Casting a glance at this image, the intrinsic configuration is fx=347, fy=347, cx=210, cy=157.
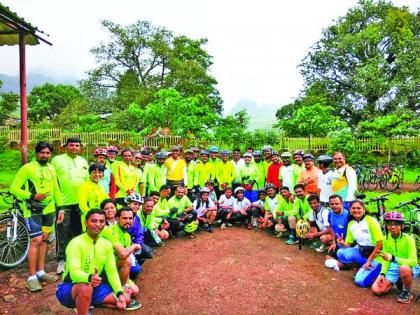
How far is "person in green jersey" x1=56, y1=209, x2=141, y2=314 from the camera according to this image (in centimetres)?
354

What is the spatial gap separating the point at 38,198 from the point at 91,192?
707mm

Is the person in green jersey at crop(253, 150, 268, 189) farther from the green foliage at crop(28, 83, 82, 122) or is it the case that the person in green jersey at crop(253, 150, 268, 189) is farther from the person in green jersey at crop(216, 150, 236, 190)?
the green foliage at crop(28, 83, 82, 122)

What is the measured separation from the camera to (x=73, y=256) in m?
3.62

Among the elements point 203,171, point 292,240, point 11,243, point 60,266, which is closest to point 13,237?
point 11,243

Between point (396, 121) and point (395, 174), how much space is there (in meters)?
5.49

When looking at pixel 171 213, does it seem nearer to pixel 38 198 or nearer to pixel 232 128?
pixel 38 198

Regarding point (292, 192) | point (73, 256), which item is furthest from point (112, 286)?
point (292, 192)

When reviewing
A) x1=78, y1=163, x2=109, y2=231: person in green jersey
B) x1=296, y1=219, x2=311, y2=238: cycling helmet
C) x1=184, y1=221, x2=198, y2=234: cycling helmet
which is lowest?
x1=184, y1=221, x2=198, y2=234: cycling helmet

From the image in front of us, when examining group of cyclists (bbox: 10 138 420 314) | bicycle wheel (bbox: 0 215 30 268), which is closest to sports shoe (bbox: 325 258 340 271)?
group of cyclists (bbox: 10 138 420 314)

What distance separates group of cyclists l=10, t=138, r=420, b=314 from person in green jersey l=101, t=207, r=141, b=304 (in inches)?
0.5

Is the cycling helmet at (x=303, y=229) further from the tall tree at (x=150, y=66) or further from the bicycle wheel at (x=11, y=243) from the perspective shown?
the tall tree at (x=150, y=66)

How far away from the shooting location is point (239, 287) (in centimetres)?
485

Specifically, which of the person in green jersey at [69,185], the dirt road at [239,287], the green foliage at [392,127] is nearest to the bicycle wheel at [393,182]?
the green foliage at [392,127]

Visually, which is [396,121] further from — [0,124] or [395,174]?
[0,124]
